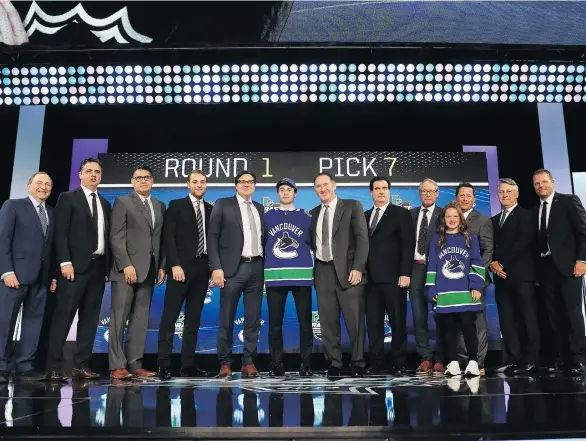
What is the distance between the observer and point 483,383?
4270 mm

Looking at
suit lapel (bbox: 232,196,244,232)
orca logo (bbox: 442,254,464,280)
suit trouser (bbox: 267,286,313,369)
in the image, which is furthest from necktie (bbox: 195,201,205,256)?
orca logo (bbox: 442,254,464,280)

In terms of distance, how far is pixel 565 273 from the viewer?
525 cm

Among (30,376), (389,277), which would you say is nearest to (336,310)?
(389,277)

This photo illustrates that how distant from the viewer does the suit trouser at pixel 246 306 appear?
511 cm

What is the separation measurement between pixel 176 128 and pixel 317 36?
181cm

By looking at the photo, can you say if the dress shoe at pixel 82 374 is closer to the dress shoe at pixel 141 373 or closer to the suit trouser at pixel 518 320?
the dress shoe at pixel 141 373

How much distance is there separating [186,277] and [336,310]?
124 centimetres

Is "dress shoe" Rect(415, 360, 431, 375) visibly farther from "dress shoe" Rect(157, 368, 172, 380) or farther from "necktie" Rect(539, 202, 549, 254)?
"dress shoe" Rect(157, 368, 172, 380)

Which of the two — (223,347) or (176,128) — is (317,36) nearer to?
(176,128)

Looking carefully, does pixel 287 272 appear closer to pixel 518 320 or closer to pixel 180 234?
pixel 180 234

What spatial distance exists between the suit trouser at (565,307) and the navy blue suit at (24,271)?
4.11 meters

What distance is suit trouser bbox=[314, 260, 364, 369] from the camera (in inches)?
204

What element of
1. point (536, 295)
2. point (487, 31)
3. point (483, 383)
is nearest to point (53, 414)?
point (483, 383)

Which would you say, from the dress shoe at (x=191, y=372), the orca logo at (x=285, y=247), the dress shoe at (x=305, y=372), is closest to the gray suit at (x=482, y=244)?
the dress shoe at (x=305, y=372)
